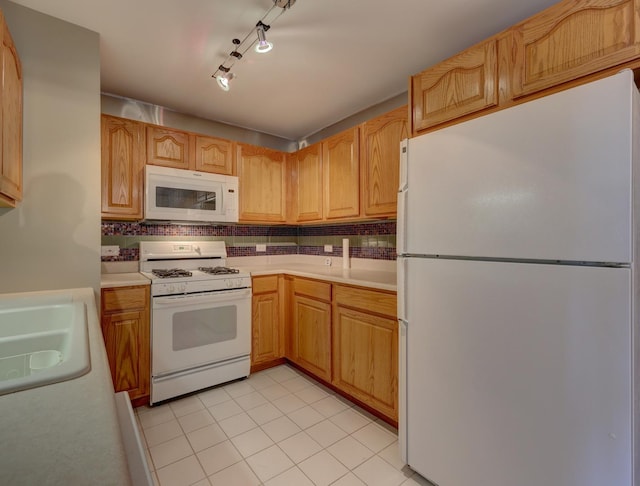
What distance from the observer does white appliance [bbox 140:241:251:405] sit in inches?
86.2

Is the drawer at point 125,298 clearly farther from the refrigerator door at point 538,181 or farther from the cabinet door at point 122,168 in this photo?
the refrigerator door at point 538,181

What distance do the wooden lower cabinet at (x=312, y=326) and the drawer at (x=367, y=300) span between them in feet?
0.50

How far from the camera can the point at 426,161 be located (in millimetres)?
1457

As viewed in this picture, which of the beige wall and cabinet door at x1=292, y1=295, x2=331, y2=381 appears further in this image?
cabinet door at x1=292, y1=295, x2=331, y2=381

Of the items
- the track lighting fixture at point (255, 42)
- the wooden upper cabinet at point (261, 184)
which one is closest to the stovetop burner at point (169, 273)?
the wooden upper cabinet at point (261, 184)

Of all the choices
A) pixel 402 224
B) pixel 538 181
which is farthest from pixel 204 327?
pixel 538 181

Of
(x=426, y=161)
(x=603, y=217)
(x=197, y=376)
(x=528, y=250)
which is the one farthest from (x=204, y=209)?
(x=603, y=217)

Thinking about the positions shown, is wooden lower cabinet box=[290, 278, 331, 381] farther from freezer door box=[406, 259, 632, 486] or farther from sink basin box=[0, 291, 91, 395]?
sink basin box=[0, 291, 91, 395]

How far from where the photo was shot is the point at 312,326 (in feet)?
8.36

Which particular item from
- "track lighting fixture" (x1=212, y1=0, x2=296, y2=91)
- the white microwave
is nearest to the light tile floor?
the white microwave

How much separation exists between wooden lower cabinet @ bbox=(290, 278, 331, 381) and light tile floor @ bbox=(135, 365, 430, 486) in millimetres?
224

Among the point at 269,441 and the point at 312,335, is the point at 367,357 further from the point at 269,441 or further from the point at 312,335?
the point at 269,441

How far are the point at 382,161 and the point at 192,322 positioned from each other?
186 cm

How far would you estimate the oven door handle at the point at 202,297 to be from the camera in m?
2.19
